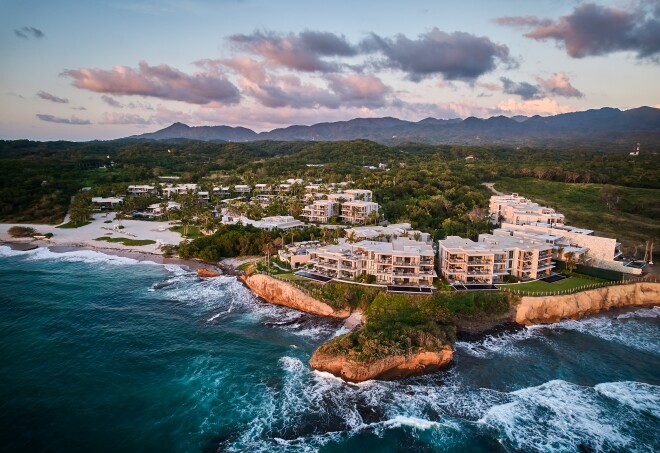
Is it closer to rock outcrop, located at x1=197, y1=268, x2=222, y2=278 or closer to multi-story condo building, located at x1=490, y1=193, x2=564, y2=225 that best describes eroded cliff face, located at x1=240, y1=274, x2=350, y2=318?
rock outcrop, located at x1=197, y1=268, x2=222, y2=278

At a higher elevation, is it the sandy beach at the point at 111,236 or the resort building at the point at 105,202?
the resort building at the point at 105,202

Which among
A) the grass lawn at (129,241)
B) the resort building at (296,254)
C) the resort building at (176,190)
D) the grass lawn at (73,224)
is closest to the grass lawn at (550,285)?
the resort building at (296,254)

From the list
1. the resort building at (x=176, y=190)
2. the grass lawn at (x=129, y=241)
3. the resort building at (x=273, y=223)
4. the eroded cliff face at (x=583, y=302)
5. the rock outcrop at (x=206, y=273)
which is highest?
the resort building at (x=176, y=190)

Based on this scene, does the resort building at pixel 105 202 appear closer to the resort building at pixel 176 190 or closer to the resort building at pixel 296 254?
the resort building at pixel 176 190

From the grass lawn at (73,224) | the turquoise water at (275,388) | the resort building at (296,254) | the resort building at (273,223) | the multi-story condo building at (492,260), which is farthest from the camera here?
the grass lawn at (73,224)

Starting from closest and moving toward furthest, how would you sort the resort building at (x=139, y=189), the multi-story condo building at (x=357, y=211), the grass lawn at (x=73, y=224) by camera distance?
the multi-story condo building at (x=357, y=211)
the grass lawn at (x=73, y=224)
the resort building at (x=139, y=189)

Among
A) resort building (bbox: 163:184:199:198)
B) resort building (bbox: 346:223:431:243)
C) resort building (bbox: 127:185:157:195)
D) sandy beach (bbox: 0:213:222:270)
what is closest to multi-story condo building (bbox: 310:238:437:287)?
resort building (bbox: 346:223:431:243)

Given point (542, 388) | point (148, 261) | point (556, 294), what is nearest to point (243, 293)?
point (148, 261)

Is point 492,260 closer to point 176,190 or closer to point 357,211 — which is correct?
point 357,211
